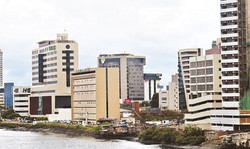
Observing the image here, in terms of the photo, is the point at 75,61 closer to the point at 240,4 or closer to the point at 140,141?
the point at 140,141

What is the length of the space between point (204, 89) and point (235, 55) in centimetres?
1662

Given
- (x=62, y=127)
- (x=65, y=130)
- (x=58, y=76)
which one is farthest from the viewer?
(x=58, y=76)

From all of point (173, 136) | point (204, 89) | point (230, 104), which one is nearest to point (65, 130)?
point (204, 89)

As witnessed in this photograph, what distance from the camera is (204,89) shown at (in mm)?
120625

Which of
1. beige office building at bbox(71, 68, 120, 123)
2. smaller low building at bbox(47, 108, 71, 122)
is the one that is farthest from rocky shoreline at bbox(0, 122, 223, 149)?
beige office building at bbox(71, 68, 120, 123)

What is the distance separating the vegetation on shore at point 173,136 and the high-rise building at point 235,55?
5869 millimetres

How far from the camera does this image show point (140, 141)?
117875mm

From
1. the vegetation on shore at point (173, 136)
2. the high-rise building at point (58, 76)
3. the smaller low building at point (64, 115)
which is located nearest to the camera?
the vegetation on shore at point (173, 136)

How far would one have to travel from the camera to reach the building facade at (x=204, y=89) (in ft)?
374

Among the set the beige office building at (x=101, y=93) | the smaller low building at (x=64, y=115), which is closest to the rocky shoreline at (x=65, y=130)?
the smaller low building at (x=64, y=115)

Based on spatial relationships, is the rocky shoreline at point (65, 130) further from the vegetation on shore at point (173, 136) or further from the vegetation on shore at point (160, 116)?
the vegetation on shore at point (160, 116)

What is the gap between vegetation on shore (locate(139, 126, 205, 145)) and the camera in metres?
101

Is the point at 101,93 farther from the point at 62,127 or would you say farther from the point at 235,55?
the point at 235,55

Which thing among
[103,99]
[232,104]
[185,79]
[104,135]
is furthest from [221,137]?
[185,79]
